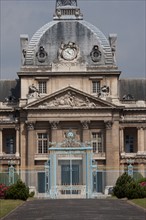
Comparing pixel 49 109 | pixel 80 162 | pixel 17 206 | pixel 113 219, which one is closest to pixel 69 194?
pixel 80 162

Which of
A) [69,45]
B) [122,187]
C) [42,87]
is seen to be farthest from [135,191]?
[69,45]

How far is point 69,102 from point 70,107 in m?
0.57

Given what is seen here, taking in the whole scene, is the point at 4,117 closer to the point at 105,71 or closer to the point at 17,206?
the point at 105,71

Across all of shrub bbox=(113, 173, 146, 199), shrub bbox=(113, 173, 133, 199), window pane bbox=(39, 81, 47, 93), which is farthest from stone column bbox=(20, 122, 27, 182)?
shrub bbox=(113, 173, 133, 199)

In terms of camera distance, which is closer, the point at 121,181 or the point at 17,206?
the point at 17,206

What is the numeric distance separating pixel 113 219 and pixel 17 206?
1281 centimetres

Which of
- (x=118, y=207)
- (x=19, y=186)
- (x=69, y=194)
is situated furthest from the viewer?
(x=69, y=194)

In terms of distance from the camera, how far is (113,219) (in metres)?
36.2

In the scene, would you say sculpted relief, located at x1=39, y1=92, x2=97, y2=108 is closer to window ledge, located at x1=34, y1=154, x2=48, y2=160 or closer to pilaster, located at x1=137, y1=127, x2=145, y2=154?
window ledge, located at x1=34, y1=154, x2=48, y2=160

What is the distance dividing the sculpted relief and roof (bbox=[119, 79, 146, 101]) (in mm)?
7072

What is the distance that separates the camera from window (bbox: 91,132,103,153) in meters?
86.1

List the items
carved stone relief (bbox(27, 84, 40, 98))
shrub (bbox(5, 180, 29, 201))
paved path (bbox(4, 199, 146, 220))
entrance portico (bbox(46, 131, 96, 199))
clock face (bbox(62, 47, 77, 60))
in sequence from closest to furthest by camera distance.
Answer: paved path (bbox(4, 199, 146, 220)) < shrub (bbox(5, 180, 29, 201)) < entrance portico (bbox(46, 131, 96, 199)) < carved stone relief (bbox(27, 84, 40, 98)) < clock face (bbox(62, 47, 77, 60))

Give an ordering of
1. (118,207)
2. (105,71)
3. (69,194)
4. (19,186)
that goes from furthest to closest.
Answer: (105,71) < (69,194) < (19,186) < (118,207)

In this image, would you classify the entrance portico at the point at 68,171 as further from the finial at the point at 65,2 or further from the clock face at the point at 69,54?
the finial at the point at 65,2
